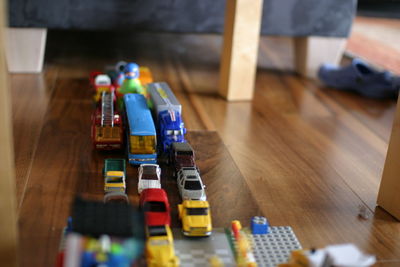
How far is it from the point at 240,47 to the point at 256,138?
31cm

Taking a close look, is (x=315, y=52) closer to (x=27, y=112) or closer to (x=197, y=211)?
(x=27, y=112)

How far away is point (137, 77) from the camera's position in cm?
130

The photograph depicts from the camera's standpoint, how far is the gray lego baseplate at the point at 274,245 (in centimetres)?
79

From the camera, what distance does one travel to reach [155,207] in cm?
85

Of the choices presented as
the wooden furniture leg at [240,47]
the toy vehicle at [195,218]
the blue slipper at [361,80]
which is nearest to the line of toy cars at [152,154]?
the toy vehicle at [195,218]

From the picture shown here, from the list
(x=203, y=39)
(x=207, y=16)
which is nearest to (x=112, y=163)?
(x=207, y=16)

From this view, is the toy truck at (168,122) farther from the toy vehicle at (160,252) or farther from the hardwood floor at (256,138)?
the toy vehicle at (160,252)

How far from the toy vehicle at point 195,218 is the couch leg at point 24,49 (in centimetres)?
87

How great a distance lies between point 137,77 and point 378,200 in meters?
0.61

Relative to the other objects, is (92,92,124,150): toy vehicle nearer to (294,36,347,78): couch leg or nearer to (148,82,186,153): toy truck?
(148,82,186,153): toy truck

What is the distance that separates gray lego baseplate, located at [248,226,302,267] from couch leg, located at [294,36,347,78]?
3.07 feet

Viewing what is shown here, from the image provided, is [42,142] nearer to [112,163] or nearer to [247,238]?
[112,163]

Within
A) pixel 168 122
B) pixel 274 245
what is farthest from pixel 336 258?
pixel 168 122

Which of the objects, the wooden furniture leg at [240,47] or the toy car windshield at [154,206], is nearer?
the toy car windshield at [154,206]
